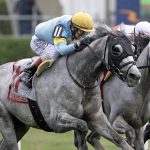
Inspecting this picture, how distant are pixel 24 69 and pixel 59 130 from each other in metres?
1.11

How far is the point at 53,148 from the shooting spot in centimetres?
1322

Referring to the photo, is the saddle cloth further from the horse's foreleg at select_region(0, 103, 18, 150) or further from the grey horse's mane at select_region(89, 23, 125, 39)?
the grey horse's mane at select_region(89, 23, 125, 39)

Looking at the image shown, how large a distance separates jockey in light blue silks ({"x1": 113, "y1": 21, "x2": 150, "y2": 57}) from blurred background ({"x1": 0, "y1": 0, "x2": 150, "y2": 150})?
35.3ft

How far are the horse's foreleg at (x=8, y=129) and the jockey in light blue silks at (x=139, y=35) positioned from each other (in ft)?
5.76

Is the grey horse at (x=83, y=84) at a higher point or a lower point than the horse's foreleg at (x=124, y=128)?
higher

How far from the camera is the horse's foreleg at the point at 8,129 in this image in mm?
10703

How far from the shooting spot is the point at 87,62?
9.71m

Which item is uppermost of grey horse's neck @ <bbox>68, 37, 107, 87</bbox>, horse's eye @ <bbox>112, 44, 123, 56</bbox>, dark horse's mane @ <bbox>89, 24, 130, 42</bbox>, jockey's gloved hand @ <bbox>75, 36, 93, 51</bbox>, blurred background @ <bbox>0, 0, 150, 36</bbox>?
dark horse's mane @ <bbox>89, 24, 130, 42</bbox>

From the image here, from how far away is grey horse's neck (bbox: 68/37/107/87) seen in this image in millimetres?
9594

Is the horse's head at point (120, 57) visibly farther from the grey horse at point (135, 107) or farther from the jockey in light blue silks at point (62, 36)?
the grey horse at point (135, 107)

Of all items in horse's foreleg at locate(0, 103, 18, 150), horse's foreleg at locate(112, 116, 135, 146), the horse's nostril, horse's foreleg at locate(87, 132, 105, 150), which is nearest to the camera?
the horse's nostril

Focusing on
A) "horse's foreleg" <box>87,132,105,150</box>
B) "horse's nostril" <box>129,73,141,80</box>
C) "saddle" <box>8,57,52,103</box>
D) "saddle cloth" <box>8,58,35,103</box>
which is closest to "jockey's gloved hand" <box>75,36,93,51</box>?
"saddle" <box>8,57,52,103</box>

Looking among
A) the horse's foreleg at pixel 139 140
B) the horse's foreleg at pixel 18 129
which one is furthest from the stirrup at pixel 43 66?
the horse's foreleg at pixel 139 140

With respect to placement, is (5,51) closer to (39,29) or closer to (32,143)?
(32,143)
